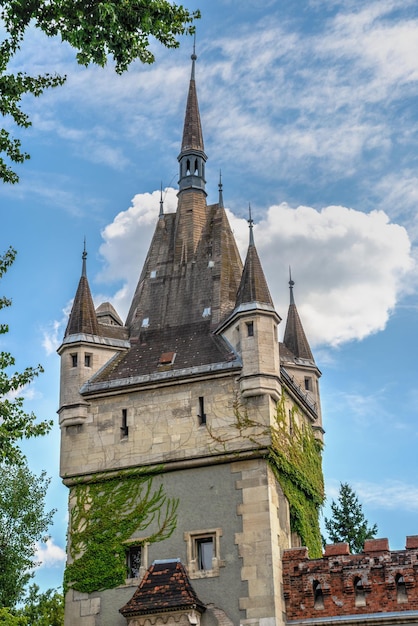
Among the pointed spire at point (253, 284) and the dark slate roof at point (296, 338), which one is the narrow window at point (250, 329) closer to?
the pointed spire at point (253, 284)

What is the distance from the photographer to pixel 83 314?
28.3 metres

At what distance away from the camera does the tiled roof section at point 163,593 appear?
23.4 metres

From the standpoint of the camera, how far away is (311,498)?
92.6 feet

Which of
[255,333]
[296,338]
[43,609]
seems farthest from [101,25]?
[43,609]

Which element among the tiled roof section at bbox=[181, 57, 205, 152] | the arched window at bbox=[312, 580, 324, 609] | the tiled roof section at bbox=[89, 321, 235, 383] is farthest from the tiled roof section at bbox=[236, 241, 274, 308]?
the arched window at bbox=[312, 580, 324, 609]

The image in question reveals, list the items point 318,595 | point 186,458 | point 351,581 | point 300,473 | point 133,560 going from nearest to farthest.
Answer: point 351,581
point 318,595
point 133,560
point 186,458
point 300,473

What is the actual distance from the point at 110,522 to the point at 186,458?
256cm

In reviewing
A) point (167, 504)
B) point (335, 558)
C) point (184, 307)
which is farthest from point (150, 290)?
point (335, 558)

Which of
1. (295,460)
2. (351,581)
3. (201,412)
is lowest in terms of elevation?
(351,581)

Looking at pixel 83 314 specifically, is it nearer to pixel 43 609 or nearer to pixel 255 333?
pixel 255 333

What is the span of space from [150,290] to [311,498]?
7843 mm

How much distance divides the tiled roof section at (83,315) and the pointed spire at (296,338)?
6724 millimetres

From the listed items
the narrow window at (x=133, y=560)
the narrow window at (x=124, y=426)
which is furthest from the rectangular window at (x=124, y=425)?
the narrow window at (x=133, y=560)

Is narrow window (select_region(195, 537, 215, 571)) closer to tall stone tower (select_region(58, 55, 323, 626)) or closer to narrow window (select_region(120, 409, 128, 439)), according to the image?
tall stone tower (select_region(58, 55, 323, 626))
